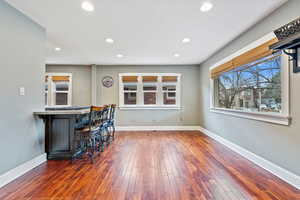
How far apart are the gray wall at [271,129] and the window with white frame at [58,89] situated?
5.30 metres

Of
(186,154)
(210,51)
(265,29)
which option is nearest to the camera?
(265,29)

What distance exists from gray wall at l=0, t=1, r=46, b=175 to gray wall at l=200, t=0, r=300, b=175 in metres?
3.87

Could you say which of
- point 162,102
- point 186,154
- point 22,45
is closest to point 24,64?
point 22,45

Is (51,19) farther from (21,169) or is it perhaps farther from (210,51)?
(210,51)

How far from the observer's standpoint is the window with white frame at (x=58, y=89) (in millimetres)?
5789

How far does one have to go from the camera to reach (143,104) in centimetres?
601

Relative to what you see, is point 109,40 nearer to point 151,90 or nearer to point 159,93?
point 151,90

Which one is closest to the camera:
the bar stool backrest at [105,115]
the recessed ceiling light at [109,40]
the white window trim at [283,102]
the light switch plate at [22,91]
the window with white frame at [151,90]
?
the white window trim at [283,102]

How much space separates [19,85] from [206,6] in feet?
9.91

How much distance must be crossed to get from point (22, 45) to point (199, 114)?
5385 mm

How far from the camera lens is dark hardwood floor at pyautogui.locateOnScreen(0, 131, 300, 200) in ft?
6.11

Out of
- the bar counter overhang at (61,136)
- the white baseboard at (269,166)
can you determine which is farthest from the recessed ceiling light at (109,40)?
the white baseboard at (269,166)

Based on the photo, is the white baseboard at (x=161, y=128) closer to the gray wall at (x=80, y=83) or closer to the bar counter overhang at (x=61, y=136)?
the gray wall at (x=80, y=83)

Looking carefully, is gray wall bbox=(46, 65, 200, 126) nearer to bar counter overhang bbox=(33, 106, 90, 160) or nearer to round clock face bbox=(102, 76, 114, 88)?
round clock face bbox=(102, 76, 114, 88)
